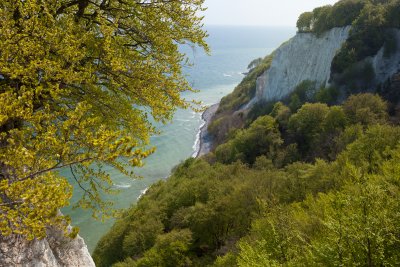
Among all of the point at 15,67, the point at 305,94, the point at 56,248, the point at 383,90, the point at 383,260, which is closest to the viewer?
the point at 15,67

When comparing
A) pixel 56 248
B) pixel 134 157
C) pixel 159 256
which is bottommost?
pixel 159 256

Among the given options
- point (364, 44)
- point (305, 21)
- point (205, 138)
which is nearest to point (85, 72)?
point (364, 44)

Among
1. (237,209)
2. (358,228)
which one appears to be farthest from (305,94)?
(358,228)

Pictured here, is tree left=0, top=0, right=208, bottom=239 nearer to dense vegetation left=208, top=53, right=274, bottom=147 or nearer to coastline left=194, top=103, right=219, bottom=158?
coastline left=194, top=103, right=219, bottom=158

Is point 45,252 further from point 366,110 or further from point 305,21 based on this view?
point 305,21

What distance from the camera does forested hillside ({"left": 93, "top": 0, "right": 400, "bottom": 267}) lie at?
42.4 feet

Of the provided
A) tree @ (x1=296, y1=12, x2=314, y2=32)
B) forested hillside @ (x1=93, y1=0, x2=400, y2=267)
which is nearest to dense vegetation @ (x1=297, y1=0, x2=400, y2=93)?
forested hillside @ (x1=93, y1=0, x2=400, y2=267)

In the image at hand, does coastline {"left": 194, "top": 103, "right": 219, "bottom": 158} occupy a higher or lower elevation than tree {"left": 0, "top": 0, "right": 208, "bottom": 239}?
lower

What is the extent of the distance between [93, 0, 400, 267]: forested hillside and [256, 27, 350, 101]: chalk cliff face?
2.50 m

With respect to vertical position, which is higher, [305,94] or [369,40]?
[369,40]

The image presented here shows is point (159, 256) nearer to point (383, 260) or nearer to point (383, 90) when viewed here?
point (383, 260)

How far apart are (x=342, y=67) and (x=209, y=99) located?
69159mm

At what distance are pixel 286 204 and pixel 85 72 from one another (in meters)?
23.3

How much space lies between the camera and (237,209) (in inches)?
1241
